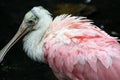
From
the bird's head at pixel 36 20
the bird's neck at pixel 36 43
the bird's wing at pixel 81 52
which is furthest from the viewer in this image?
the bird's head at pixel 36 20

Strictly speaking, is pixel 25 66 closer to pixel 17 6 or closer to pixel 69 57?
pixel 69 57

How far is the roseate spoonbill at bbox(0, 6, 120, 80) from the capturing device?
769 cm

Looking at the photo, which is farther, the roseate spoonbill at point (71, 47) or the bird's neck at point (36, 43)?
the bird's neck at point (36, 43)

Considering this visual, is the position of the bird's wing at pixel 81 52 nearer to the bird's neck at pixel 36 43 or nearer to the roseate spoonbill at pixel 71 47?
the roseate spoonbill at pixel 71 47

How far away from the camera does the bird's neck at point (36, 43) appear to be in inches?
328

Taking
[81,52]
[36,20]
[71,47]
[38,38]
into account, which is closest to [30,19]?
[36,20]

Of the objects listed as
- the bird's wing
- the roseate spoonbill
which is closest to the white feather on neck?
the roseate spoonbill

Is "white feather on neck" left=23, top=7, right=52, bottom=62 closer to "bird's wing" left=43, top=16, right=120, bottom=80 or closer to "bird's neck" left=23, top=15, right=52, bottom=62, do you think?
"bird's neck" left=23, top=15, right=52, bottom=62

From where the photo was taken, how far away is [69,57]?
26.1 feet

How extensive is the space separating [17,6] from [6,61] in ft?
13.1

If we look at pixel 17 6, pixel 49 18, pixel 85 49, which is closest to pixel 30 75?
pixel 49 18

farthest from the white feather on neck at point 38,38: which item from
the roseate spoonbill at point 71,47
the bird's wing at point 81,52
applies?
the bird's wing at point 81,52

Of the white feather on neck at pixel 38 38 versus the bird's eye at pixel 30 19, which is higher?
the bird's eye at pixel 30 19

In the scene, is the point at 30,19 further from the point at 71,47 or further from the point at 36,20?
the point at 71,47
